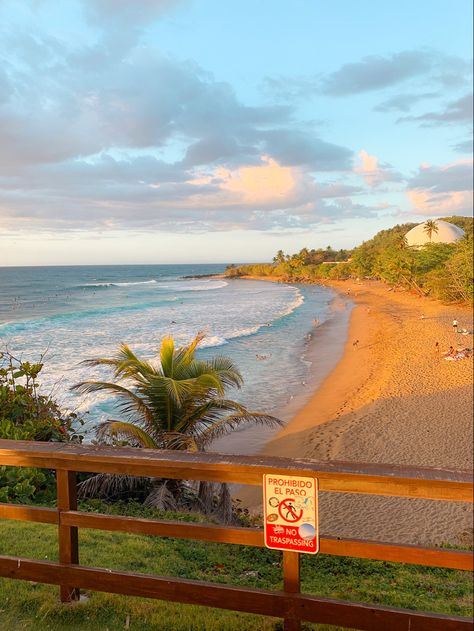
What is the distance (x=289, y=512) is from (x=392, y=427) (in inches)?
557

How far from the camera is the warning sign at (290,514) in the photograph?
2434 millimetres

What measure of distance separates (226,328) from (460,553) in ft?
127

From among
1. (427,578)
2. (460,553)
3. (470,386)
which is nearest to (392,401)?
(470,386)

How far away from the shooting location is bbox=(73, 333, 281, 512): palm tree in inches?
324

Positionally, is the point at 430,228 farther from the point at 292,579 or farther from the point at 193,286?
the point at 292,579

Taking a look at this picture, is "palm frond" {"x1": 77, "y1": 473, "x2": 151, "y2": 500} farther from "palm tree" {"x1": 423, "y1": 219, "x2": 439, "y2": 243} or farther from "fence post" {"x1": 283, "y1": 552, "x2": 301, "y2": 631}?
"palm tree" {"x1": 423, "y1": 219, "x2": 439, "y2": 243}

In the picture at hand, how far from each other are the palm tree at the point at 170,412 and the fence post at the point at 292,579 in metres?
5.59

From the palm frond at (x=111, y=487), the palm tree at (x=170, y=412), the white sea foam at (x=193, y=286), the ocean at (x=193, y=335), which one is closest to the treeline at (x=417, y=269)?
the ocean at (x=193, y=335)

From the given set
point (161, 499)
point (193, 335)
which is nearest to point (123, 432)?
point (161, 499)

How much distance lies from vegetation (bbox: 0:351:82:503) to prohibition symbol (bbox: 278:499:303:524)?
451 cm

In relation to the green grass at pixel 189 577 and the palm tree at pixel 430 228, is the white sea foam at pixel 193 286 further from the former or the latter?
the green grass at pixel 189 577

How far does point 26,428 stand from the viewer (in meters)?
7.14

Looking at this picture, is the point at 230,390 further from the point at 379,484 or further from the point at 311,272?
the point at 311,272

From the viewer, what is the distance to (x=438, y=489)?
2.22 m
